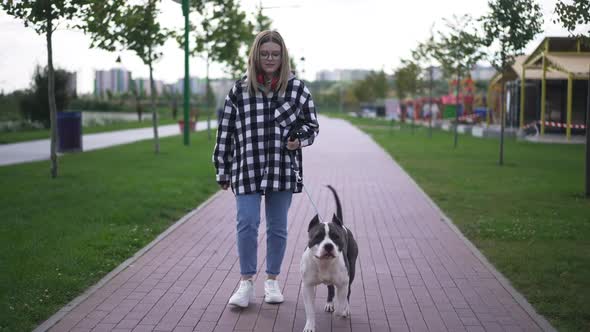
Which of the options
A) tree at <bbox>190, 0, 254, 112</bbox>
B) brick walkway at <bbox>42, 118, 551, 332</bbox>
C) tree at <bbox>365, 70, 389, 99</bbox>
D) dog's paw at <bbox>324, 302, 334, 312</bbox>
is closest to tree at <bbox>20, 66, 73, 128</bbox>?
tree at <bbox>190, 0, 254, 112</bbox>

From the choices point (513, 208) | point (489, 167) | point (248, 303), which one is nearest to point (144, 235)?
point (248, 303)

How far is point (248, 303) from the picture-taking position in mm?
5648

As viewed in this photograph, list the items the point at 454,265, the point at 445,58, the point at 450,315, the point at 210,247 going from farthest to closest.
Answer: the point at 445,58 < the point at 210,247 < the point at 454,265 < the point at 450,315

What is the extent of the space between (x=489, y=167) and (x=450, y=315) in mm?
12851

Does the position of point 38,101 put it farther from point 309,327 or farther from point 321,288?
point 309,327

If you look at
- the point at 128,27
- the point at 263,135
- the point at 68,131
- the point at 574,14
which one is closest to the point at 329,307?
the point at 263,135

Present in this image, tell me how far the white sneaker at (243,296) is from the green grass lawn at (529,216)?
84.2 inches

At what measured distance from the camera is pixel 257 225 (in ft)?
18.3

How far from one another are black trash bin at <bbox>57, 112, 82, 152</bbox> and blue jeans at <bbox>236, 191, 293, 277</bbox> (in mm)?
15924

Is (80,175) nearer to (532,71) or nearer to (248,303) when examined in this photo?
(248,303)

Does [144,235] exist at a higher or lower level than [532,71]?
lower

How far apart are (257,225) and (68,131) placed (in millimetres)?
16285

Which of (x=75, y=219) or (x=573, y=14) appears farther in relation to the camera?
(x=573, y=14)

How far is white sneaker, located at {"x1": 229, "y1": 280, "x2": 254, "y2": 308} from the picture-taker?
5527mm
